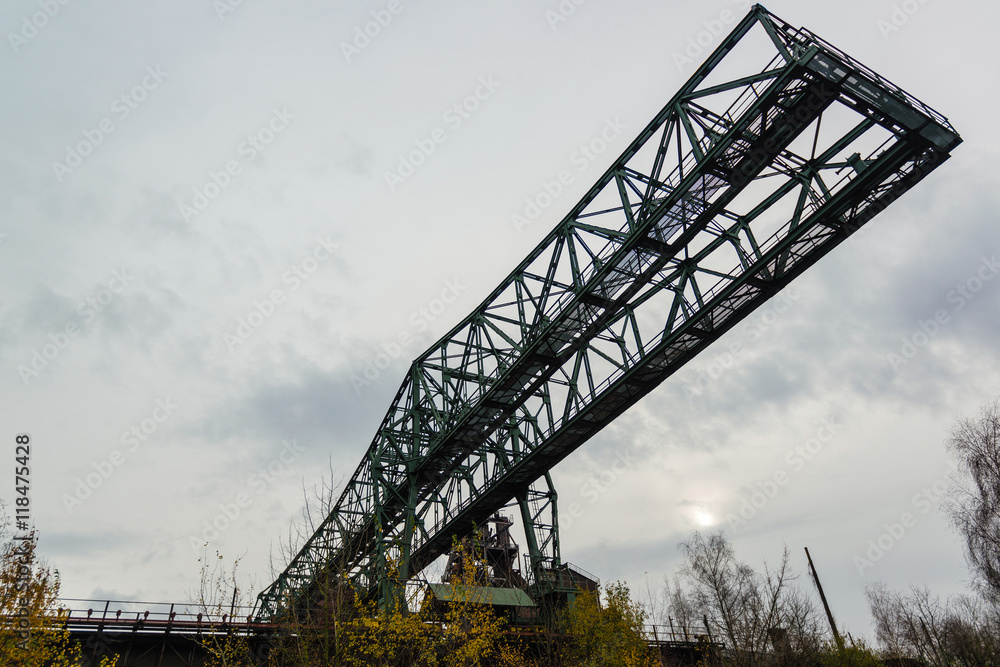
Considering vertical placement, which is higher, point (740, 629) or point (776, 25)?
point (776, 25)

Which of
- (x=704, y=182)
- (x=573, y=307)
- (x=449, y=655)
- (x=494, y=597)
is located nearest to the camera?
(x=704, y=182)

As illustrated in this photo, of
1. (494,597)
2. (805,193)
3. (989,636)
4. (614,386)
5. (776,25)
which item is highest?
(776,25)

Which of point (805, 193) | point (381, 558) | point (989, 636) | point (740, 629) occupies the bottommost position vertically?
point (989, 636)

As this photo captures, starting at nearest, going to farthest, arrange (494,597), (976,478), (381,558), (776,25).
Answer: (776,25)
(976,478)
(381,558)
(494,597)

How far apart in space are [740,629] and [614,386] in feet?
40.2

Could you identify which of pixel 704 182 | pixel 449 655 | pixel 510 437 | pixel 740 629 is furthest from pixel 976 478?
pixel 449 655

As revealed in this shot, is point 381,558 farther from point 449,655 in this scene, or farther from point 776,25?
point 776,25

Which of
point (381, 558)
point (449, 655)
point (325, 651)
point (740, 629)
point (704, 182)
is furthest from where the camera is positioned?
point (381, 558)

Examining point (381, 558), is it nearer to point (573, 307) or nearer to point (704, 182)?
point (573, 307)

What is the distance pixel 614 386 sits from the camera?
62.5 ft

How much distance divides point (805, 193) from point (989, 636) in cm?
2640

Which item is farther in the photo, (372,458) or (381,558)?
(372,458)

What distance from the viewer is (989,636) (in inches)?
1078

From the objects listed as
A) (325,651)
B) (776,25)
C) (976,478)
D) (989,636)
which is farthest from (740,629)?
(776,25)
